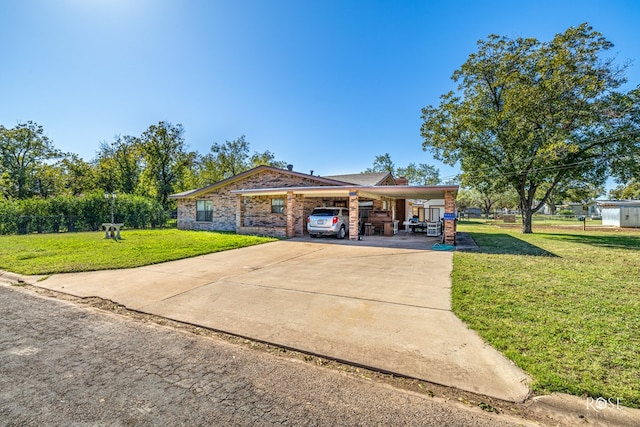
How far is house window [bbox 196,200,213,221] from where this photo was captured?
1958cm

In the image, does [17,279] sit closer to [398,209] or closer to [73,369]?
[73,369]

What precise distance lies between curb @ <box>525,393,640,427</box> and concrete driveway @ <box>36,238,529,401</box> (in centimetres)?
17

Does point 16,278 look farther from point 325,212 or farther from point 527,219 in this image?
point 527,219

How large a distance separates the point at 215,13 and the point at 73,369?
1103 centimetres

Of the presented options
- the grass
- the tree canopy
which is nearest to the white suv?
A: the grass

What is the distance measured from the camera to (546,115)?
15977 mm

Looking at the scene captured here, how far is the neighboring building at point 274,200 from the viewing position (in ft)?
47.7

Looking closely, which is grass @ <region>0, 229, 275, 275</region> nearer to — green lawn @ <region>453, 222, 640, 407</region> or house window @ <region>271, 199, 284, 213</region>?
house window @ <region>271, 199, 284, 213</region>

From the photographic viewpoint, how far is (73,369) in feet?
8.96

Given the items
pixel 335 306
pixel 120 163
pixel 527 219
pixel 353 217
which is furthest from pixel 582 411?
pixel 120 163

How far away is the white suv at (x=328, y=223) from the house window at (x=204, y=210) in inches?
351

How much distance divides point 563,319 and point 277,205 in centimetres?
1498

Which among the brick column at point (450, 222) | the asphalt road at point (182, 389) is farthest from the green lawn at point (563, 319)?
the brick column at point (450, 222)

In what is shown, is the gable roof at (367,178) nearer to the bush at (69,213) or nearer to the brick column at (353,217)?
the brick column at (353,217)
